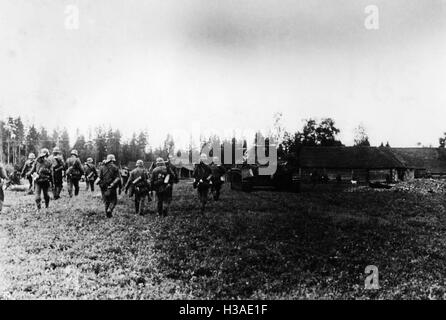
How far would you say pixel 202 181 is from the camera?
14578 mm

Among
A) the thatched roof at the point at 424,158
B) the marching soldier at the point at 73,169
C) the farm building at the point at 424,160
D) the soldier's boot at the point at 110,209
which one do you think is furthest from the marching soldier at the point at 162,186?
the thatched roof at the point at 424,158

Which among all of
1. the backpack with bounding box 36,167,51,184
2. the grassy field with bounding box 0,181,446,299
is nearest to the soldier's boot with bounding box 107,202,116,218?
the grassy field with bounding box 0,181,446,299

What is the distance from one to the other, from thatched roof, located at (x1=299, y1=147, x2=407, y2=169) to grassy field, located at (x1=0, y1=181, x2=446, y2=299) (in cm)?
4352

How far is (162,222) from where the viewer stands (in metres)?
11.7

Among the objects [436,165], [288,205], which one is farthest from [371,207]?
[436,165]

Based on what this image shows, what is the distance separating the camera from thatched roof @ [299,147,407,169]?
2164 inches

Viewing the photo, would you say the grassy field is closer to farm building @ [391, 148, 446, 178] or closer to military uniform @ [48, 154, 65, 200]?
military uniform @ [48, 154, 65, 200]

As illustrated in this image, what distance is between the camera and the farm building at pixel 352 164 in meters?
54.6

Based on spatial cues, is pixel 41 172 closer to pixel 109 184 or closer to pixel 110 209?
pixel 109 184

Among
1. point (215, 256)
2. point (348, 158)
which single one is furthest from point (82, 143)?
point (215, 256)

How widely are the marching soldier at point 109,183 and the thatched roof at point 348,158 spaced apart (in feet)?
149

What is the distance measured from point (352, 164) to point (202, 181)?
4506 centimetres

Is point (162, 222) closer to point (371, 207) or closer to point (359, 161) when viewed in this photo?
point (371, 207)
